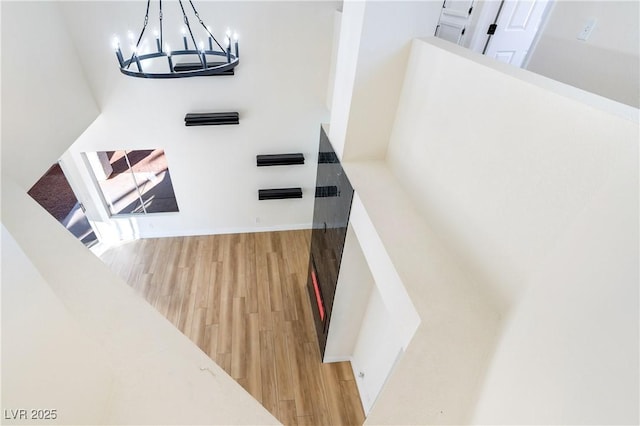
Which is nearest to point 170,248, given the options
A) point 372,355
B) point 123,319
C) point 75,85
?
point 75,85

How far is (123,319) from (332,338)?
2.66 metres

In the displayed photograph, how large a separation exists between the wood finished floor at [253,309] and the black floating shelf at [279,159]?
1479 mm

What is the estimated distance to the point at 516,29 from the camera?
330 cm

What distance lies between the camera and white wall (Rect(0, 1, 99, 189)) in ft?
7.61

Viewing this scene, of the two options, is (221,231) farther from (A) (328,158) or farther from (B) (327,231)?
(A) (328,158)

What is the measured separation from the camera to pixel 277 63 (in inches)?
152

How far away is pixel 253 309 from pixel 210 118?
270cm

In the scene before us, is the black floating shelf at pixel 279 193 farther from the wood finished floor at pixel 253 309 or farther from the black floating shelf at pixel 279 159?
the wood finished floor at pixel 253 309

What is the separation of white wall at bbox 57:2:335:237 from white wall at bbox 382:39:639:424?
238 cm

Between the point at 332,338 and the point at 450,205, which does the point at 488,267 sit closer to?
the point at 450,205

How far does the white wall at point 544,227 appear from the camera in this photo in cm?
91

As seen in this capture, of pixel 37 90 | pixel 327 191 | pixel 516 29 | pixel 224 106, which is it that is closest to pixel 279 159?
pixel 224 106

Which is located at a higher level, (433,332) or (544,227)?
(544,227)

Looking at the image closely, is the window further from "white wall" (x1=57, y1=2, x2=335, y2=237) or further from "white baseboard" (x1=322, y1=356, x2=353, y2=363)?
"white baseboard" (x1=322, y1=356, x2=353, y2=363)
